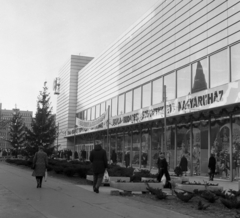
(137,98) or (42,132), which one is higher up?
(137,98)

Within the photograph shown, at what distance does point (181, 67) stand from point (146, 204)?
18591 millimetres

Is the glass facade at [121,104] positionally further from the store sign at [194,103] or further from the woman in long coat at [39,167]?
the woman in long coat at [39,167]

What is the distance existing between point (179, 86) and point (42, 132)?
1370 cm

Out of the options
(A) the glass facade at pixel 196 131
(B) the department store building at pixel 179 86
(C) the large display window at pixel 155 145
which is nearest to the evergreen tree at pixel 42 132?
(B) the department store building at pixel 179 86

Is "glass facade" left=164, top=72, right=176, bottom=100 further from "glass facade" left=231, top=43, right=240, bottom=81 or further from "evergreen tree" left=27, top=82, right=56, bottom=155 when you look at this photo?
"evergreen tree" left=27, top=82, right=56, bottom=155

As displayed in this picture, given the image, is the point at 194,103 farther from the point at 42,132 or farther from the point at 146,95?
Result: the point at 42,132

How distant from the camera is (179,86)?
1088 inches

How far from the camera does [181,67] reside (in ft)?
90.5

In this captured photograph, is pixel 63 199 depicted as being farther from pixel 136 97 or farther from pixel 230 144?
pixel 136 97

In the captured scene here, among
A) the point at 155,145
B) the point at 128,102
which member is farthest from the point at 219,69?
the point at 128,102

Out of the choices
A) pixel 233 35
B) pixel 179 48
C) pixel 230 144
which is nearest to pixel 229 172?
pixel 230 144

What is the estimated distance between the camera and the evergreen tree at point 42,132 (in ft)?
109

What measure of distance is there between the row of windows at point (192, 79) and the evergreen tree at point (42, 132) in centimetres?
845

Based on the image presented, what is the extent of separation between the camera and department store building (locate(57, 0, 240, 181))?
70.4ft
